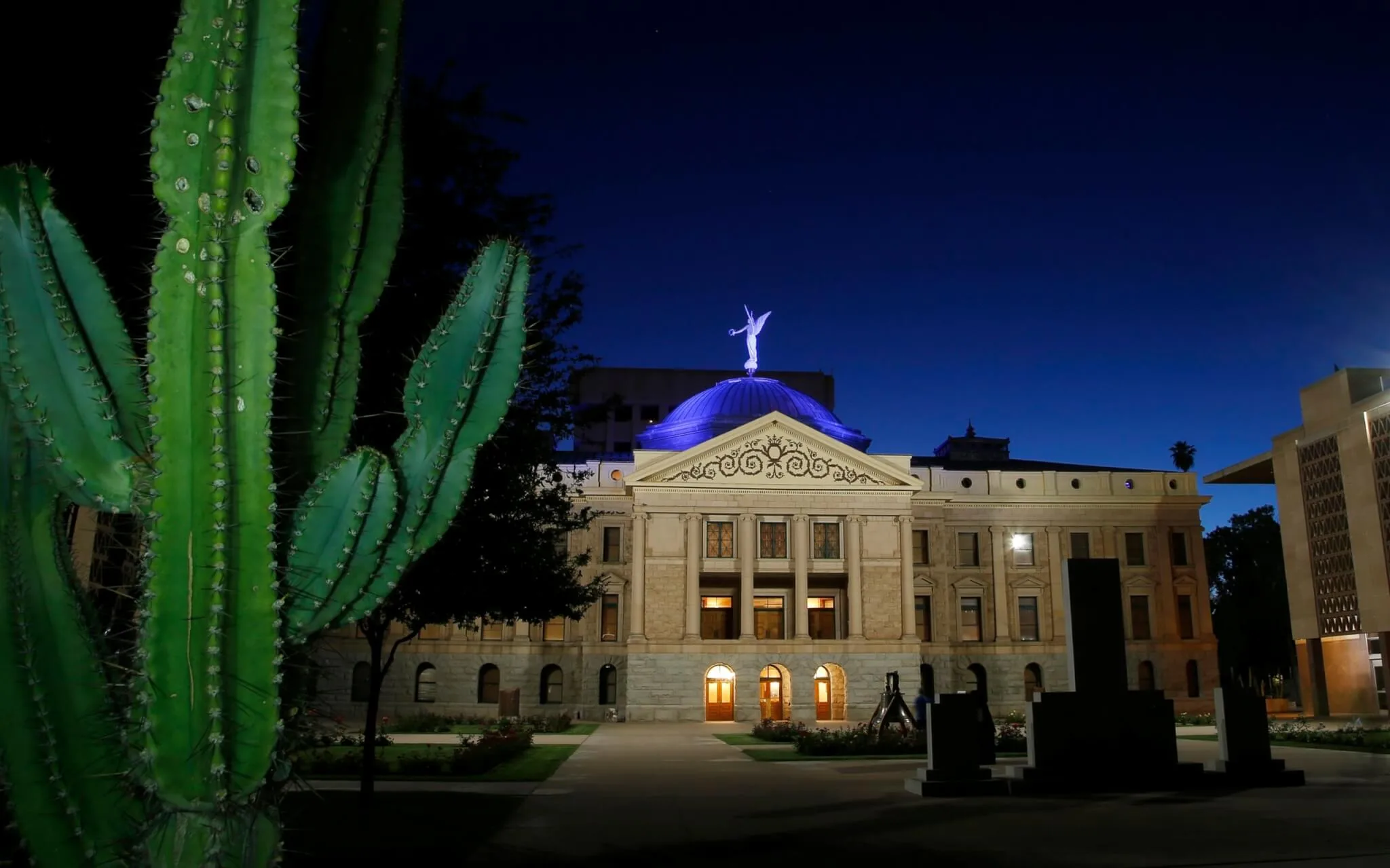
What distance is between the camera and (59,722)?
16.0 ft

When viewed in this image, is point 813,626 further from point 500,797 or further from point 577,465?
point 500,797

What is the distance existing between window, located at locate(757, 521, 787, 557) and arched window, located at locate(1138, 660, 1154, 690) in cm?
2334

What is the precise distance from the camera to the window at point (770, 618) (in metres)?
58.7

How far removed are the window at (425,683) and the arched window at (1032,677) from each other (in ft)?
113

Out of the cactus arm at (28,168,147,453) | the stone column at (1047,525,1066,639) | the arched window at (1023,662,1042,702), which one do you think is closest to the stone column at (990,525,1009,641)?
the arched window at (1023,662,1042,702)

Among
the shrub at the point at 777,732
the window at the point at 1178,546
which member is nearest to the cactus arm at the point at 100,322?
the shrub at the point at 777,732

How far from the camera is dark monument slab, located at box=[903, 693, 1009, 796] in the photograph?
18.1 metres

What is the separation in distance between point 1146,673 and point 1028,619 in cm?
758

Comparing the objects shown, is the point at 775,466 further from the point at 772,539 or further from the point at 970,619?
the point at 970,619

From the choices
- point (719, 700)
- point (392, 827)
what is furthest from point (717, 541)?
point (392, 827)

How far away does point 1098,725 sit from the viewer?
18.8 metres

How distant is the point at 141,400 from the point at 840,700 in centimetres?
5445

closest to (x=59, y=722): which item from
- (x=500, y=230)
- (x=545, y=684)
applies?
(x=500, y=230)

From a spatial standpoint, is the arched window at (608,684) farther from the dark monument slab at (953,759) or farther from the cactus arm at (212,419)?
→ the cactus arm at (212,419)
